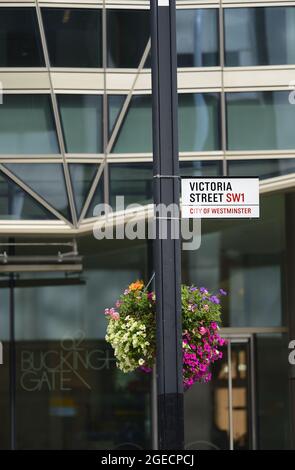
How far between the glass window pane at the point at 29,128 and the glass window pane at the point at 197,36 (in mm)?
2276

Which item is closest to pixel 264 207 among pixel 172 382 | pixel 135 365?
pixel 135 365

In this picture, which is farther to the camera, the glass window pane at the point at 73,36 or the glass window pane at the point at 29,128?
the glass window pane at the point at 73,36

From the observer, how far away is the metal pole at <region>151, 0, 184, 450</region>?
7.80 metres

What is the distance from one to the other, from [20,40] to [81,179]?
2354 mm

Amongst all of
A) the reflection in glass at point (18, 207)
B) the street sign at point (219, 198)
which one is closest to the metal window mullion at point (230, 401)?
the reflection in glass at point (18, 207)

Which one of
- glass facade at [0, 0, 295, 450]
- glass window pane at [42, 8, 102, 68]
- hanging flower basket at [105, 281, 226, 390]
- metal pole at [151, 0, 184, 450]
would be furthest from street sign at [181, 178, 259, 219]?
glass window pane at [42, 8, 102, 68]

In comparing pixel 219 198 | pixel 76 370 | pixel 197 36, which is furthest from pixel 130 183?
pixel 219 198

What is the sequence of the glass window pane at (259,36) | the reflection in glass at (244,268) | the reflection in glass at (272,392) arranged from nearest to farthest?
the glass window pane at (259,36), the reflection in glass at (272,392), the reflection in glass at (244,268)

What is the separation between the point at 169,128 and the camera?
822 centimetres

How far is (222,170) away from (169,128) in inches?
279

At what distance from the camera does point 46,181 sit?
15.2 meters

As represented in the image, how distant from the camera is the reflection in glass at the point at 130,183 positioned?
49.9ft

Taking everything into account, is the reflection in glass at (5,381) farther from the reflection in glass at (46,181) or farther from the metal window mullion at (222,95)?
the metal window mullion at (222,95)

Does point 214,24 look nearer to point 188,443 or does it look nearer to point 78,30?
point 78,30
